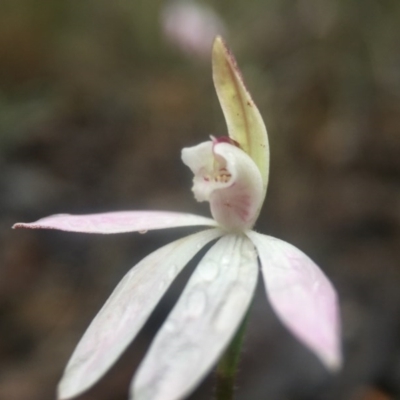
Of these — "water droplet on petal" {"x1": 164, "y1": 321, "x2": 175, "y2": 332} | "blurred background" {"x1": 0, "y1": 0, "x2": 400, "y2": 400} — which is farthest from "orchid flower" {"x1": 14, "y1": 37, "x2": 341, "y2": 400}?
"blurred background" {"x1": 0, "y1": 0, "x2": 400, "y2": 400}

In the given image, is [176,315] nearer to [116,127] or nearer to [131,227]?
[131,227]

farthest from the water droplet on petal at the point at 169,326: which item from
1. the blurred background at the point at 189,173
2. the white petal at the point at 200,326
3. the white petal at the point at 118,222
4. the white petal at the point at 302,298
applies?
the blurred background at the point at 189,173

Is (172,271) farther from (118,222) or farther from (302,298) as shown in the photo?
(302,298)

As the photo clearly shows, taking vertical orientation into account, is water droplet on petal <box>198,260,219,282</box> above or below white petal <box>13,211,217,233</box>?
below

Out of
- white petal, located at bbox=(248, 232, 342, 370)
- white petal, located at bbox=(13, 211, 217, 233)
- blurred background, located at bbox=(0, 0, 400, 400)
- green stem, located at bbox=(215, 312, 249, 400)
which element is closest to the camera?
white petal, located at bbox=(248, 232, 342, 370)

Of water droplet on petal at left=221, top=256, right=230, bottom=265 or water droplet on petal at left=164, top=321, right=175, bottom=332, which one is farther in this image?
water droplet on petal at left=221, top=256, right=230, bottom=265

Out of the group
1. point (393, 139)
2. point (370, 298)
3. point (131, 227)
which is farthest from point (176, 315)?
point (393, 139)

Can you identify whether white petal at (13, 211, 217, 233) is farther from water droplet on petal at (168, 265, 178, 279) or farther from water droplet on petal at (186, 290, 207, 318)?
water droplet on petal at (186, 290, 207, 318)

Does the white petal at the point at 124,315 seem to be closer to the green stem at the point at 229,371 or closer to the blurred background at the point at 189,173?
the green stem at the point at 229,371
